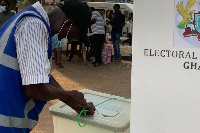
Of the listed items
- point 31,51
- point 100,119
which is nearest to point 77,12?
point 31,51

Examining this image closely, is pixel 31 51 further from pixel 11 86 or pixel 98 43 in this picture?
pixel 98 43

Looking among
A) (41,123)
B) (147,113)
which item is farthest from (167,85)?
(41,123)

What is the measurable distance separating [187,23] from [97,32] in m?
6.65

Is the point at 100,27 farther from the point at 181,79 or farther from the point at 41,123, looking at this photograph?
the point at 181,79

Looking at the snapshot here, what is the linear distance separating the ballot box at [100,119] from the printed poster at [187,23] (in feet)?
2.51

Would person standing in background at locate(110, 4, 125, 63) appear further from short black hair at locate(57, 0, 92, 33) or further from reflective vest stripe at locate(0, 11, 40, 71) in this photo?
reflective vest stripe at locate(0, 11, 40, 71)

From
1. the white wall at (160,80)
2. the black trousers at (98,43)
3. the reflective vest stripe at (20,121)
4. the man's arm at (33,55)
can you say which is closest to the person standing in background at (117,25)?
the black trousers at (98,43)

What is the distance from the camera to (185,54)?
1.24 meters

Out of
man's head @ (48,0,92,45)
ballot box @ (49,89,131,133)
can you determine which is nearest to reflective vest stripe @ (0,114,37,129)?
ballot box @ (49,89,131,133)

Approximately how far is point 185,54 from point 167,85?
170 mm

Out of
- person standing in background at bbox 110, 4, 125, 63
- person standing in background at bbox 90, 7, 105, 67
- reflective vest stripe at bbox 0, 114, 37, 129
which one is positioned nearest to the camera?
reflective vest stripe at bbox 0, 114, 37, 129

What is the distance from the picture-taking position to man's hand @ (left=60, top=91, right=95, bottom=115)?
1.77m

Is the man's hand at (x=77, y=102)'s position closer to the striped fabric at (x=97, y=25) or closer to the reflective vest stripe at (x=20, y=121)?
the reflective vest stripe at (x=20, y=121)

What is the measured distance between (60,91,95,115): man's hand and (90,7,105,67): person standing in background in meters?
5.87
